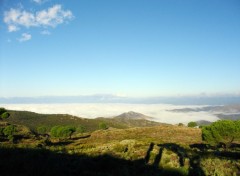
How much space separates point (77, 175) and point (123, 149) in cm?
1348

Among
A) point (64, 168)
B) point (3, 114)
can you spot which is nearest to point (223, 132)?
point (64, 168)

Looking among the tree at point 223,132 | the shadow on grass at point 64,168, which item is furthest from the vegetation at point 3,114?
the shadow on grass at point 64,168

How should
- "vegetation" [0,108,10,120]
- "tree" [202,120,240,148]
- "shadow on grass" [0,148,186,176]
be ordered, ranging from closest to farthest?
"shadow on grass" [0,148,186,176] < "tree" [202,120,240,148] < "vegetation" [0,108,10,120]

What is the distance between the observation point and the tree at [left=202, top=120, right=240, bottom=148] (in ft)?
173

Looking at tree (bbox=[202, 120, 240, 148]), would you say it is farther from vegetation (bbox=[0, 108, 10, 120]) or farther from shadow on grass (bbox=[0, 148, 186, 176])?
vegetation (bbox=[0, 108, 10, 120])

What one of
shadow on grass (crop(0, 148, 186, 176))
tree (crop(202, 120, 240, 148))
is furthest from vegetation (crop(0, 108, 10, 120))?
shadow on grass (crop(0, 148, 186, 176))

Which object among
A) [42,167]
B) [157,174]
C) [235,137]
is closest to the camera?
[42,167]

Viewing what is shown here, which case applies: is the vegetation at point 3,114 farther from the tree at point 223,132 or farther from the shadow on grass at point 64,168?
the shadow on grass at point 64,168

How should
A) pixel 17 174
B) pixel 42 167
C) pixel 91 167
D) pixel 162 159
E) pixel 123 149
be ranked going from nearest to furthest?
pixel 17 174, pixel 42 167, pixel 91 167, pixel 162 159, pixel 123 149

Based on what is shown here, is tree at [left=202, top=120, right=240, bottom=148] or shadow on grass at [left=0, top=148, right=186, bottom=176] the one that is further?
tree at [left=202, top=120, right=240, bottom=148]

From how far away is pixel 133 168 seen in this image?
1778 centimetres

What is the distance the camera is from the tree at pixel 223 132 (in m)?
52.8

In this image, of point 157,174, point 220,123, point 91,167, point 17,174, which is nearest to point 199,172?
point 157,174

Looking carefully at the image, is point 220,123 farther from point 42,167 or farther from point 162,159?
point 42,167
